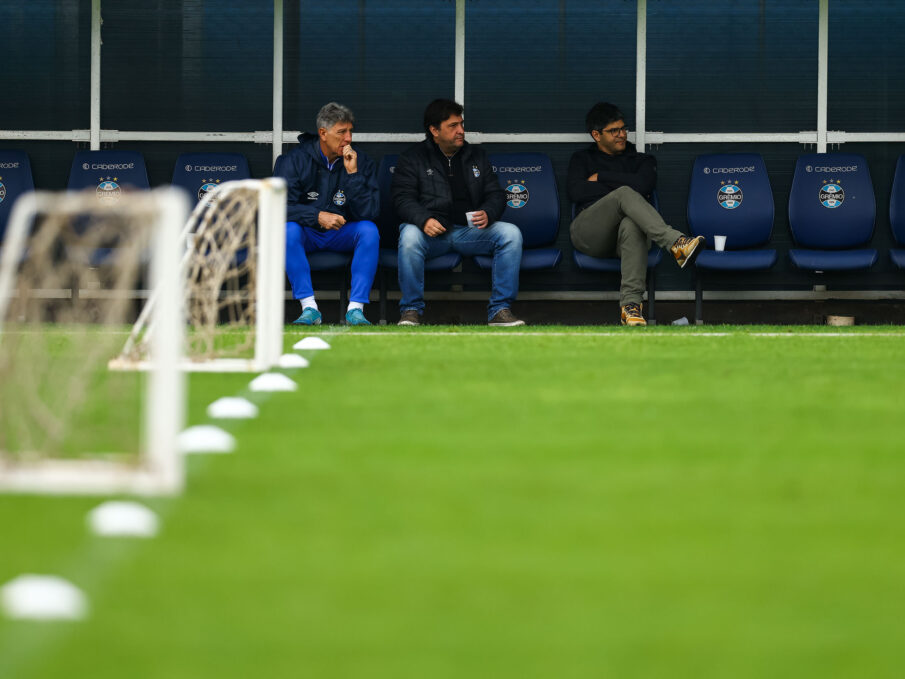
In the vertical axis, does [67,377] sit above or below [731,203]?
below

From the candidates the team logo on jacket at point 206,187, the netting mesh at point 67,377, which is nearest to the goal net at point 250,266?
the netting mesh at point 67,377

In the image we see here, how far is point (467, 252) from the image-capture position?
8094mm

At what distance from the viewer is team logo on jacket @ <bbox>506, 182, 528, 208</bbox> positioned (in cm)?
858

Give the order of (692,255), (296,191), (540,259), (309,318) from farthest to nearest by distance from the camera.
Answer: (540,259) < (296,191) < (692,255) < (309,318)

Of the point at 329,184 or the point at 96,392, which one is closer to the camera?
the point at 96,392

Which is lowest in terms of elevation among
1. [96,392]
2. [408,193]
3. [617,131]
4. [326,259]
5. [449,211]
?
[96,392]

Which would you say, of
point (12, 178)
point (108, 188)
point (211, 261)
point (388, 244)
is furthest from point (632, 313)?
point (12, 178)

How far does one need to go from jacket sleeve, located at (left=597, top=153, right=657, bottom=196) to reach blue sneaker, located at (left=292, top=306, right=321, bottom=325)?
76.6 inches

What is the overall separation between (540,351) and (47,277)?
284 cm

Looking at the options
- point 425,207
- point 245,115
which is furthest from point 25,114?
point 425,207

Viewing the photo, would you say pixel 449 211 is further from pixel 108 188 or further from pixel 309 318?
pixel 108 188

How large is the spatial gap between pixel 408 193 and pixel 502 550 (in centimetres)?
622

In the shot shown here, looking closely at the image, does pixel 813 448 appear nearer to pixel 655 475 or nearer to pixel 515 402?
pixel 655 475

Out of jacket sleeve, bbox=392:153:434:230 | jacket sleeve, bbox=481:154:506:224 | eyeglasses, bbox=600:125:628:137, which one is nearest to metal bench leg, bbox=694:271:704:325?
eyeglasses, bbox=600:125:628:137
